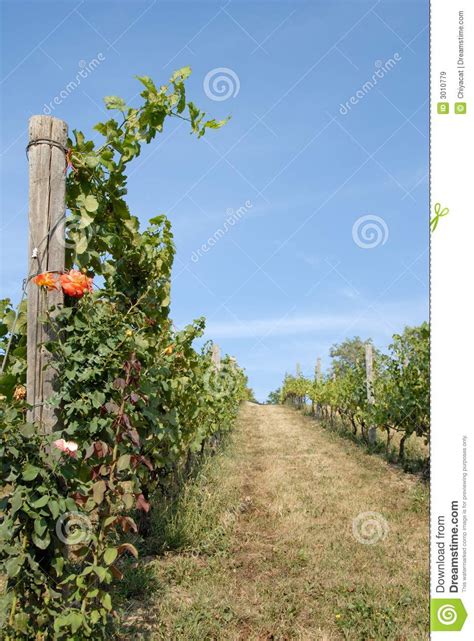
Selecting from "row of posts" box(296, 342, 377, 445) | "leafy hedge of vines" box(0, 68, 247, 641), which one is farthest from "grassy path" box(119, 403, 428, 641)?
"row of posts" box(296, 342, 377, 445)

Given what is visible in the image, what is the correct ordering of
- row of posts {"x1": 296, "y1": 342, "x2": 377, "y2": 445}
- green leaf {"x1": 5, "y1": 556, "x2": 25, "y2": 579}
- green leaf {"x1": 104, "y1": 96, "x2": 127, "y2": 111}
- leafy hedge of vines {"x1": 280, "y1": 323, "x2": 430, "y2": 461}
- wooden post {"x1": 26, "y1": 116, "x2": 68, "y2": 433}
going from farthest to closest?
row of posts {"x1": 296, "y1": 342, "x2": 377, "y2": 445}
leafy hedge of vines {"x1": 280, "y1": 323, "x2": 430, "y2": 461}
green leaf {"x1": 104, "y1": 96, "x2": 127, "y2": 111}
wooden post {"x1": 26, "y1": 116, "x2": 68, "y2": 433}
green leaf {"x1": 5, "y1": 556, "x2": 25, "y2": 579}

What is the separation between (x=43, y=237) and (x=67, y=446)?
112 centimetres

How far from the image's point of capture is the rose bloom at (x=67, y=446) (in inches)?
98.5

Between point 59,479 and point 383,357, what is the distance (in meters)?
8.78

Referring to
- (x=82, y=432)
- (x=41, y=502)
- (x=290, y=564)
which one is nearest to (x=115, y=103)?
(x=82, y=432)

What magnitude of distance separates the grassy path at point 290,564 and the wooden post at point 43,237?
163 centimetres

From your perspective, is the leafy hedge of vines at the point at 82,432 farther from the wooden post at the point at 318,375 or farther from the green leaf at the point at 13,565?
the wooden post at the point at 318,375

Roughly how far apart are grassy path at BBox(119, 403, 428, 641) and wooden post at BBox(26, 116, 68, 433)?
5.35 ft

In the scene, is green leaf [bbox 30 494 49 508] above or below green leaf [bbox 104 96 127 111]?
below

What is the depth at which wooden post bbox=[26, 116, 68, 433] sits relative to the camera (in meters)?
2.76

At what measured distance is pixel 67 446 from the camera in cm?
252
